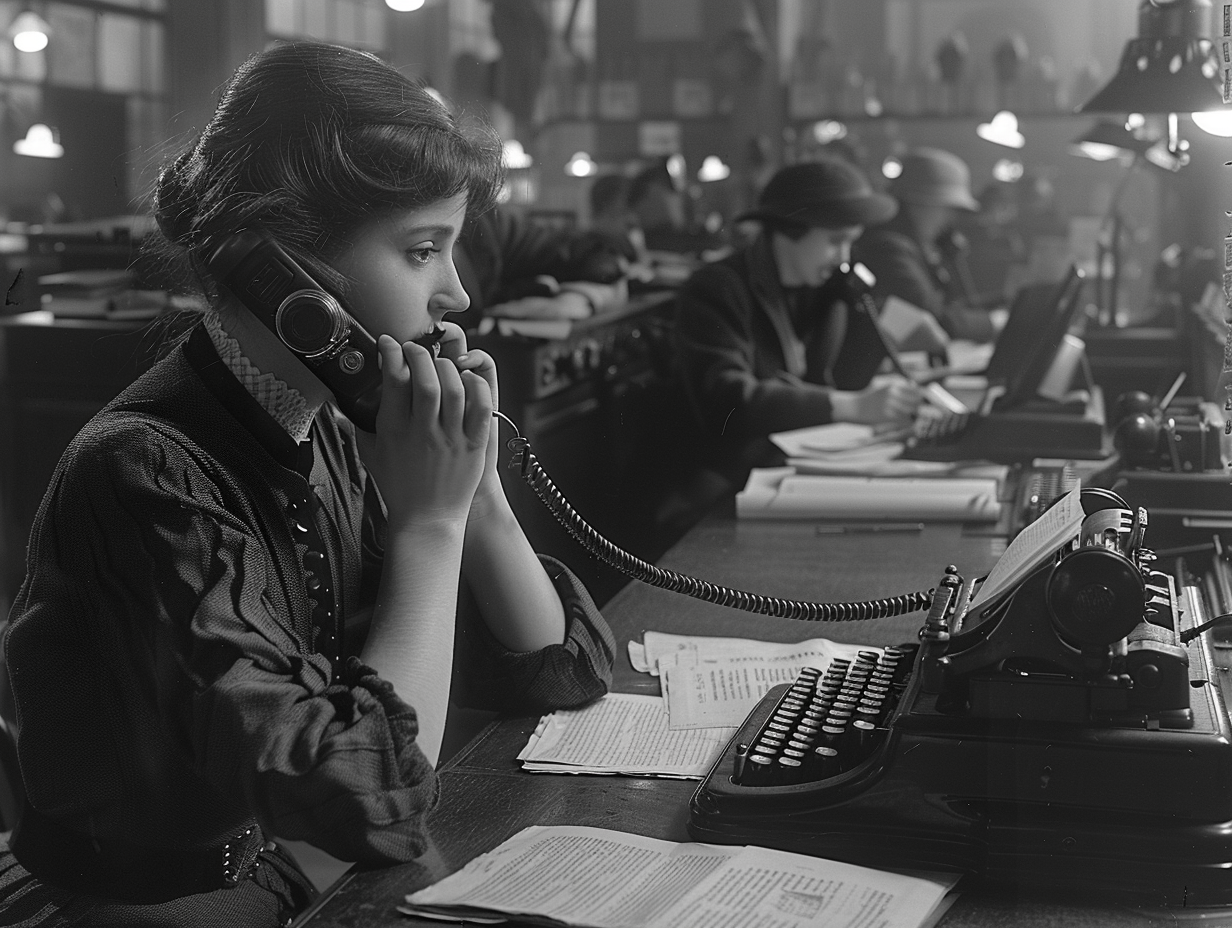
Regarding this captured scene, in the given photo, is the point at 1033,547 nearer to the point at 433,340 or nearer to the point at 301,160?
the point at 433,340

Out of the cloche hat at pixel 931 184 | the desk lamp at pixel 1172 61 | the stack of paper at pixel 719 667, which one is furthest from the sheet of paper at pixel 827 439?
the cloche hat at pixel 931 184

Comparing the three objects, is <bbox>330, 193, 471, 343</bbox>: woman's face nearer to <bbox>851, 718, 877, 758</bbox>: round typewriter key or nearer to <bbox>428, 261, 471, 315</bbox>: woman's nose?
<bbox>428, 261, 471, 315</bbox>: woman's nose

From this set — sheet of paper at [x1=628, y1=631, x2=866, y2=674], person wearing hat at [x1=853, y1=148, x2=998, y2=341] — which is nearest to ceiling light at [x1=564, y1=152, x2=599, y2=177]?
person wearing hat at [x1=853, y1=148, x2=998, y2=341]

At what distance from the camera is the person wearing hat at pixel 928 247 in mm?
4406

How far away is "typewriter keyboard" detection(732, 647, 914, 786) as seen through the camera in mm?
964

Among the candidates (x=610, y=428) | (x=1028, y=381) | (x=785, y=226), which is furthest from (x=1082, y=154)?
(x=610, y=428)

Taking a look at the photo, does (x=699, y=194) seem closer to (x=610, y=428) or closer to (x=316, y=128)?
(x=610, y=428)

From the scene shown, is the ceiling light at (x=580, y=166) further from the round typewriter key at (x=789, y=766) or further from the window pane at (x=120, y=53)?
the round typewriter key at (x=789, y=766)

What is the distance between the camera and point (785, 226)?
314 centimetres

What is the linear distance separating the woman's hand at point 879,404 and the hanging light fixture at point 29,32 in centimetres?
161

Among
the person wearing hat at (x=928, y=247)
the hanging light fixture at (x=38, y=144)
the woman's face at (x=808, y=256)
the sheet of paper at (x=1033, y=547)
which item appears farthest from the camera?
the person wearing hat at (x=928, y=247)

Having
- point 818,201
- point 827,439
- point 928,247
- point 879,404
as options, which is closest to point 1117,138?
point 818,201

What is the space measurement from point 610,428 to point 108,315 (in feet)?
2.92

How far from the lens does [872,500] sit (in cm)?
189
